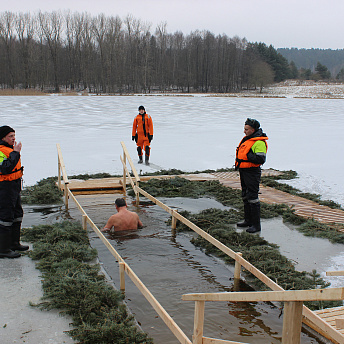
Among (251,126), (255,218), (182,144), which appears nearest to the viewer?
(251,126)

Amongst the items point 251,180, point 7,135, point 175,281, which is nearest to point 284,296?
point 175,281

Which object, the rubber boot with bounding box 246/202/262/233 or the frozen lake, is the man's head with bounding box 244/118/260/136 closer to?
the rubber boot with bounding box 246/202/262/233

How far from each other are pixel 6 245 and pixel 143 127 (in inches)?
263

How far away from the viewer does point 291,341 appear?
2531 mm

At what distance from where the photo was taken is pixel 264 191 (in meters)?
9.14

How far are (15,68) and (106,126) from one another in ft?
178

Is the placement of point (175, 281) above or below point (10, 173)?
below

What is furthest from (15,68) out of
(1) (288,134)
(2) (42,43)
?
(1) (288,134)

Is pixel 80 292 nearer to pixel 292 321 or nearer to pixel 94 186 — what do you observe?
pixel 292 321

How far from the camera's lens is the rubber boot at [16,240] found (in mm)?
5305

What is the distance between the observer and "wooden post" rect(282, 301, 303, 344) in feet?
8.08

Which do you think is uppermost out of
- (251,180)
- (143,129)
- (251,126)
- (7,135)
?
(251,126)

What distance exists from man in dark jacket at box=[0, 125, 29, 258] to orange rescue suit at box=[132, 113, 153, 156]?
21.2ft

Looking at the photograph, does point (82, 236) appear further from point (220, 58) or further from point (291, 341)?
point (220, 58)
